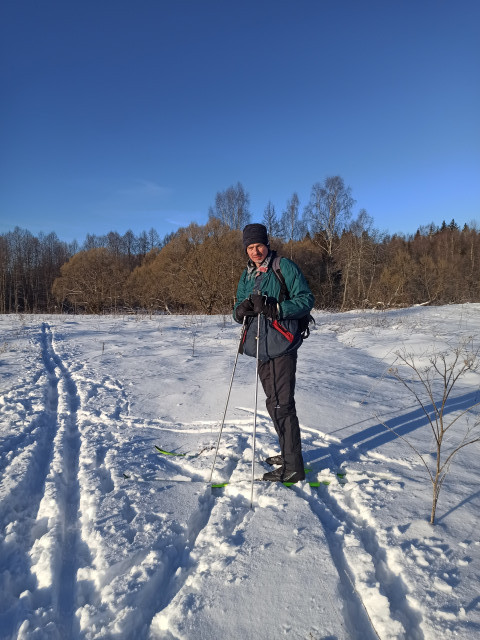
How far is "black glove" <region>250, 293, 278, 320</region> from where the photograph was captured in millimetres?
2785

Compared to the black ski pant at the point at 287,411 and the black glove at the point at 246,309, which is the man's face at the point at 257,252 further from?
the black ski pant at the point at 287,411

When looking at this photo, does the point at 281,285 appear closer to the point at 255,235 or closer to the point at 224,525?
the point at 255,235

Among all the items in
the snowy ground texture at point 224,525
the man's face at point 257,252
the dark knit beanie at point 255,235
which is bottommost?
the snowy ground texture at point 224,525

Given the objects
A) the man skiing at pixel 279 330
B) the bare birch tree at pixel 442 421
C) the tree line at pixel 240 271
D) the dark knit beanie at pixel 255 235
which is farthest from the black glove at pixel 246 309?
the tree line at pixel 240 271

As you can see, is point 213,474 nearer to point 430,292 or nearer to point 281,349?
point 281,349

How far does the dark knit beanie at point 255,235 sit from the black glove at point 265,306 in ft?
1.57

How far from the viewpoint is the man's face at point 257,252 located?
2980 millimetres

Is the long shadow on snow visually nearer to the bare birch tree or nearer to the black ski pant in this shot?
the bare birch tree

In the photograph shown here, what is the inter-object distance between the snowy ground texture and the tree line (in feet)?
44.9

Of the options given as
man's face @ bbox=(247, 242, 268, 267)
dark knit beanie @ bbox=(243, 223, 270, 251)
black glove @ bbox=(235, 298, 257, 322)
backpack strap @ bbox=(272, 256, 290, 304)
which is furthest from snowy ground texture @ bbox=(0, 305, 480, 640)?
dark knit beanie @ bbox=(243, 223, 270, 251)

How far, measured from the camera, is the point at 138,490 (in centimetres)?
274

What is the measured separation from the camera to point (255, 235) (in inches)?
117

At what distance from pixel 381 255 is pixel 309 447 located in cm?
2631

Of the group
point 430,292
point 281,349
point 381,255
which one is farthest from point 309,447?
point 430,292
